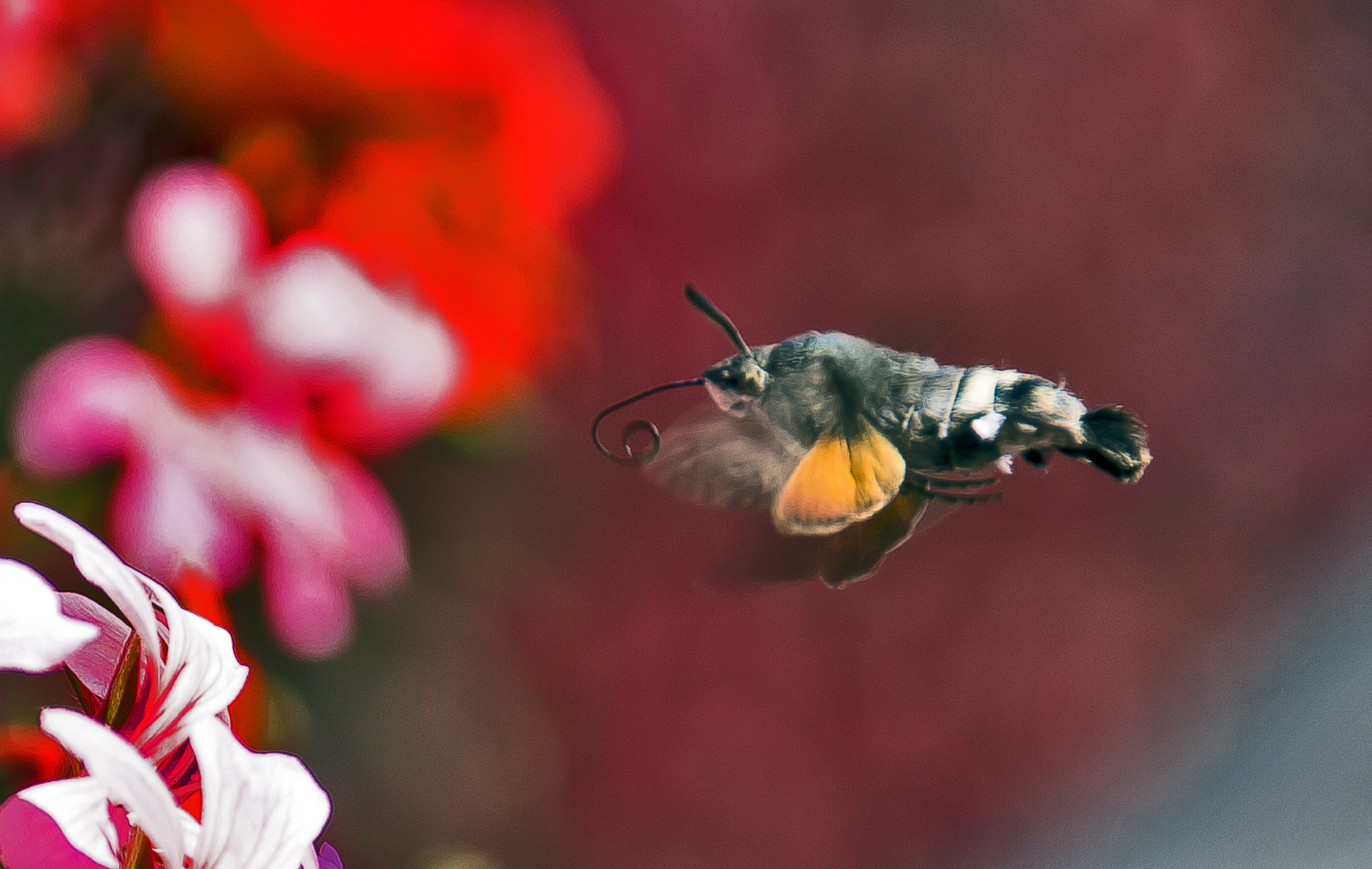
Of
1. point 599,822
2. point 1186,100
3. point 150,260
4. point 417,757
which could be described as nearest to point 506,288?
point 150,260

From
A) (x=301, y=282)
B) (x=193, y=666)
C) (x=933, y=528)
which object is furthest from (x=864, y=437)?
(x=933, y=528)

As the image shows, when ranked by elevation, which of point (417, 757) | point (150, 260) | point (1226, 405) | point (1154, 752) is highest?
point (1226, 405)

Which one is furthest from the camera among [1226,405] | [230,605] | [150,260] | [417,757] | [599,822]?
[1226,405]

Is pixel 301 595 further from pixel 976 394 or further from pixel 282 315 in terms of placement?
pixel 976 394

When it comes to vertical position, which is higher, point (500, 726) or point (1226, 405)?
point (1226, 405)

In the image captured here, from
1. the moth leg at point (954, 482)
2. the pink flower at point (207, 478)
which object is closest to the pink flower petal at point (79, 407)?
the pink flower at point (207, 478)

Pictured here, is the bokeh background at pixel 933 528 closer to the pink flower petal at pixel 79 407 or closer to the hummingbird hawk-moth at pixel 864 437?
the pink flower petal at pixel 79 407

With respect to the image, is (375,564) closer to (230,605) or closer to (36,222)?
(230,605)
